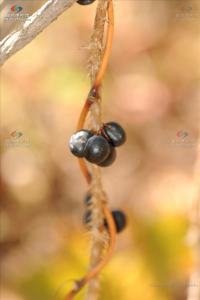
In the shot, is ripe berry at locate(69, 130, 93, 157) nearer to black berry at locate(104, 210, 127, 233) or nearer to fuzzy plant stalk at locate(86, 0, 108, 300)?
fuzzy plant stalk at locate(86, 0, 108, 300)

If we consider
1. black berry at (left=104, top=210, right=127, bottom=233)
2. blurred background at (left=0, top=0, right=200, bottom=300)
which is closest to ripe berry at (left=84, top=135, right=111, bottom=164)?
black berry at (left=104, top=210, right=127, bottom=233)

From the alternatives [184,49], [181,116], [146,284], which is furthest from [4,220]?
[184,49]

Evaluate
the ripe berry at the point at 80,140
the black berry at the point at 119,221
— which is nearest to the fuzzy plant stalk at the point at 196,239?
the black berry at the point at 119,221

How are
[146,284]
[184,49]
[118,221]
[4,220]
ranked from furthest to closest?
[184,49], [4,220], [146,284], [118,221]

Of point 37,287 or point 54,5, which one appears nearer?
point 54,5

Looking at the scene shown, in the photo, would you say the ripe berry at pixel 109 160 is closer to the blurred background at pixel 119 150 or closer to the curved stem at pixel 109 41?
the curved stem at pixel 109 41

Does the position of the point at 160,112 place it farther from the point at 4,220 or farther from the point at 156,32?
the point at 4,220

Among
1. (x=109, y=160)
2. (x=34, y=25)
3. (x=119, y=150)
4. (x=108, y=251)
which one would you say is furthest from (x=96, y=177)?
(x=119, y=150)
